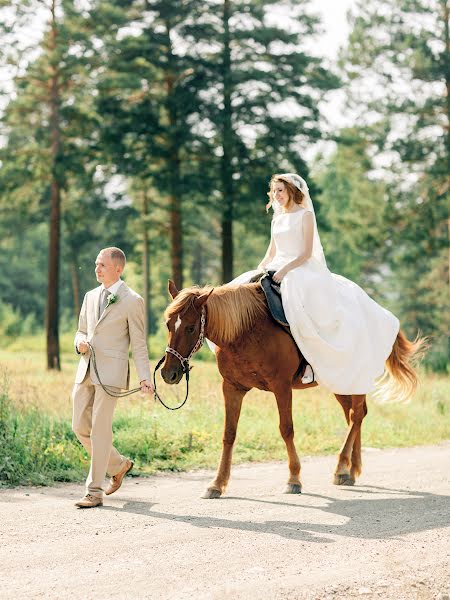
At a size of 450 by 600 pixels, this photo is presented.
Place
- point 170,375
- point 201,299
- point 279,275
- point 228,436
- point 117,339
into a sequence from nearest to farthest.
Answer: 1. point 170,375
2. point 201,299
3. point 117,339
4. point 228,436
5. point 279,275

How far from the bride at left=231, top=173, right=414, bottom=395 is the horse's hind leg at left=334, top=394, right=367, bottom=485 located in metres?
0.41

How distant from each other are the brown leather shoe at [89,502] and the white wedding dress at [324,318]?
242cm

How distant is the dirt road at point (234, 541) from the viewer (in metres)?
5.15

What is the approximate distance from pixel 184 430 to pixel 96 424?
3.99 m

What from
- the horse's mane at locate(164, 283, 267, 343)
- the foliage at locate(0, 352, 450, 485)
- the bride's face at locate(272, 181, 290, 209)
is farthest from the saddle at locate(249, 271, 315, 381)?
the foliage at locate(0, 352, 450, 485)

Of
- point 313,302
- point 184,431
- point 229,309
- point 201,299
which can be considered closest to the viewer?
point 201,299

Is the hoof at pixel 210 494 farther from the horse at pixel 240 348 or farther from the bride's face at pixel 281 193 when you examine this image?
the bride's face at pixel 281 193

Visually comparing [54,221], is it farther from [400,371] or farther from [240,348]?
[240,348]

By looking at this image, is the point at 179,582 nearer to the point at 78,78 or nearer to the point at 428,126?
the point at 78,78

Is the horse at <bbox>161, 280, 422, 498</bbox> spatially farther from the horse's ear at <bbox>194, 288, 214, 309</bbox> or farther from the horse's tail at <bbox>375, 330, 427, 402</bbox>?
the horse's tail at <bbox>375, 330, 427, 402</bbox>

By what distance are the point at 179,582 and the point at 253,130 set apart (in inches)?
1003

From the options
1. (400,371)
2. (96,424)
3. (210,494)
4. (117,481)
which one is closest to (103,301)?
(96,424)

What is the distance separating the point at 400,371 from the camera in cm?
Answer: 1020

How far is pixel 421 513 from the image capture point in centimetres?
740
